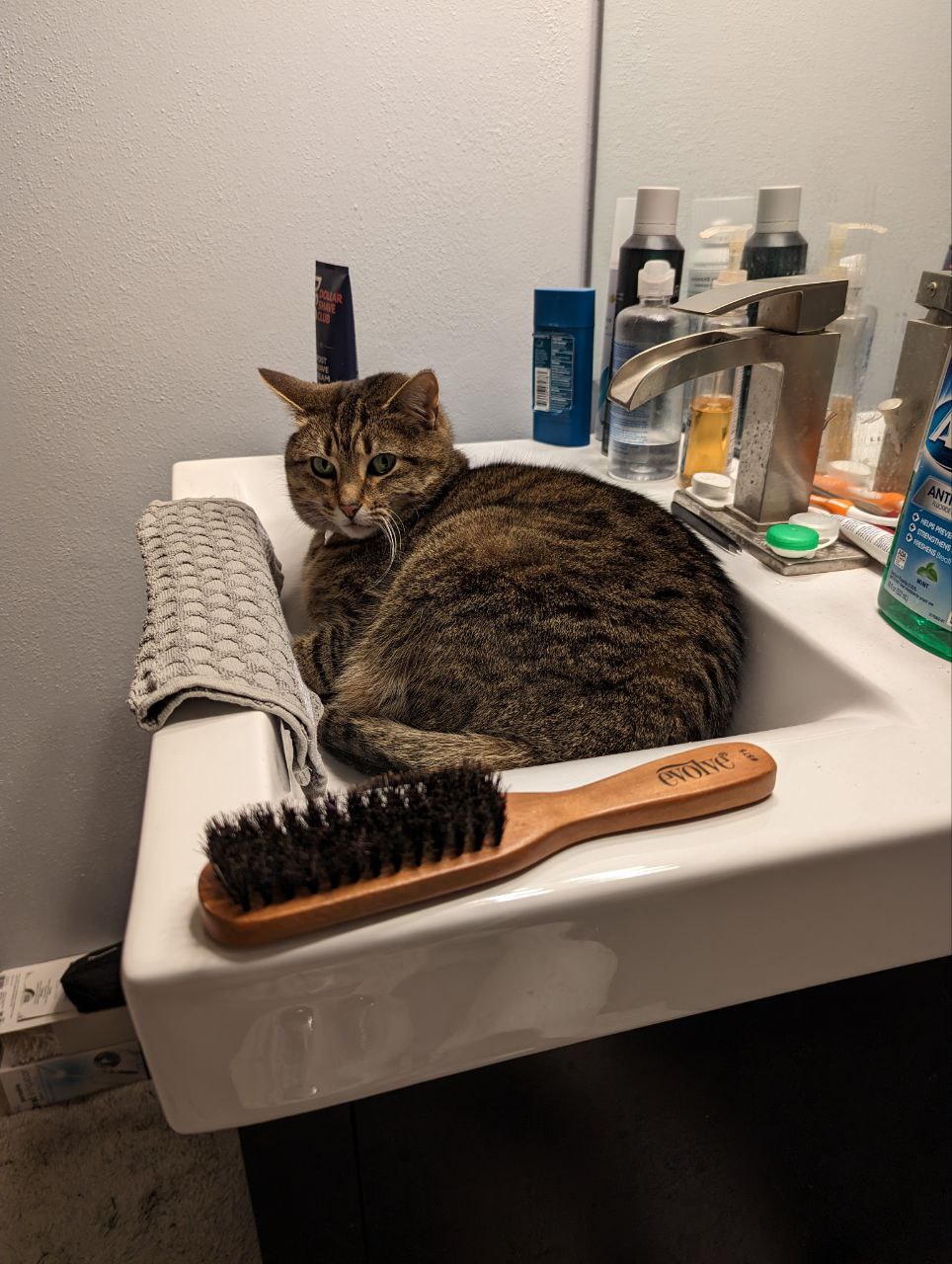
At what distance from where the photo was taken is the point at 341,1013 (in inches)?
15.5

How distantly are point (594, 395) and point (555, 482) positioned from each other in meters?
0.33

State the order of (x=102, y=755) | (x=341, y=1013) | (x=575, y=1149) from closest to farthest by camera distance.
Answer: (x=341, y=1013)
(x=575, y=1149)
(x=102, y=755)

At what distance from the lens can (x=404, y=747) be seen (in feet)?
2.25

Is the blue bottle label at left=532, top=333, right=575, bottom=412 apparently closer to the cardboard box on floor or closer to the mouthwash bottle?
the mouthwash bottle

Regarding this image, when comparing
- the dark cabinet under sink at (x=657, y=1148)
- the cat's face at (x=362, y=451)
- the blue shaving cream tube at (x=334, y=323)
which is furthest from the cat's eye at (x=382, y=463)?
the dark cabinet under sink at (x=657, y=1148)

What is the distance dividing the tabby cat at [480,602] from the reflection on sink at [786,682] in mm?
22

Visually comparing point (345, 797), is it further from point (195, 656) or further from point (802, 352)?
point (802, 352)

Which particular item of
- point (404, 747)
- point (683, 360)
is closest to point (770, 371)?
point (683, 360)

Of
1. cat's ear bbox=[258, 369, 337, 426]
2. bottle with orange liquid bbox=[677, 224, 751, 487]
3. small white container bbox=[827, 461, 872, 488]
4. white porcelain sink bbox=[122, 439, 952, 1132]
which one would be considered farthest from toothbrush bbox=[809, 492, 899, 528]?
cat's ear bbox=[258, 369, 337, 426]

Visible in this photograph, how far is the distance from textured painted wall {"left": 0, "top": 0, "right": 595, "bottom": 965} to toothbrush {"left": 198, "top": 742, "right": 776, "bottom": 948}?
832 mm

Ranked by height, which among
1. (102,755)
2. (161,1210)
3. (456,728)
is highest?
(456,728)

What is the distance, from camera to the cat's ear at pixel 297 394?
95 centimetres

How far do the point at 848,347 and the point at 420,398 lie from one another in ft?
1.60

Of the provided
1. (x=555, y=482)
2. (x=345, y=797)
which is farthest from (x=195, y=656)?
(x=555, y=482)
